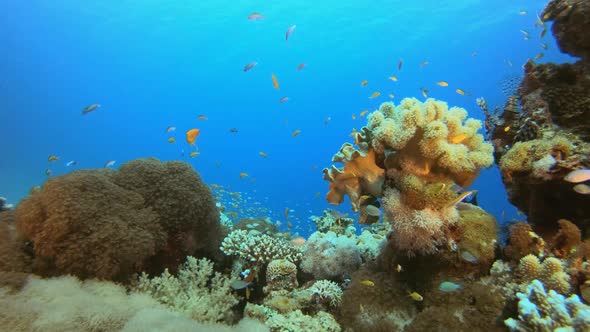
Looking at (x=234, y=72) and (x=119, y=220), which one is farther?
(x=234, y=72)

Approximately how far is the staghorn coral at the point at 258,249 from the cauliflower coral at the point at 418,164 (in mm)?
2004

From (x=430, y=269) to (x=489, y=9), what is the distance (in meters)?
47.7

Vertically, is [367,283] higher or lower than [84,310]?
higher

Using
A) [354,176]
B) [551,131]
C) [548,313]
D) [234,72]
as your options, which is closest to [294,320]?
[354,176]

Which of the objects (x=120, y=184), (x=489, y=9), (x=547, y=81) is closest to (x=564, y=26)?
(x=547, y=81)

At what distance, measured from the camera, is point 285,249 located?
6289mm

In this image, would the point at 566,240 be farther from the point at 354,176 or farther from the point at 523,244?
the point at 354,176

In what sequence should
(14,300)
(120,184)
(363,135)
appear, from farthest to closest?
1. (120,184)
2. (363,135)
3. (14,300)

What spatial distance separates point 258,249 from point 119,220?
8.16 ft

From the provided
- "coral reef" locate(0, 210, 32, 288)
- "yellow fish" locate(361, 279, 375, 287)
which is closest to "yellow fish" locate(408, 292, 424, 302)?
"yellow fish" locate(361, 279, 375, 287)

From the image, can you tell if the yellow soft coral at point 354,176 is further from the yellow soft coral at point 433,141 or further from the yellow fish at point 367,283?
the yellow fish at point 367,283

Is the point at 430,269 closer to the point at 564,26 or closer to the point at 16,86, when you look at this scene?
the point at 564,26

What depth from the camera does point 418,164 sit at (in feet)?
15.0

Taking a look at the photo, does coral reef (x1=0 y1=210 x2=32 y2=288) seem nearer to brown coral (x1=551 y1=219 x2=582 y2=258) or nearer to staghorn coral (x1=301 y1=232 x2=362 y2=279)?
staghorn coral (x1=301 y1=232 x2=362 y2=279)
